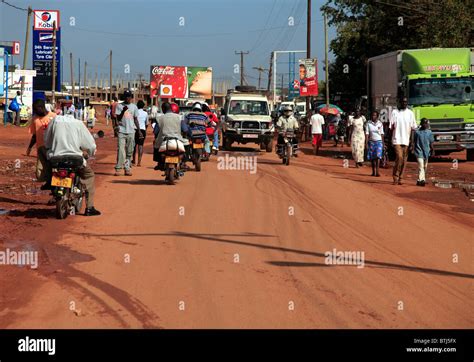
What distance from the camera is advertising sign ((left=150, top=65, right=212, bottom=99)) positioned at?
78.6 metres

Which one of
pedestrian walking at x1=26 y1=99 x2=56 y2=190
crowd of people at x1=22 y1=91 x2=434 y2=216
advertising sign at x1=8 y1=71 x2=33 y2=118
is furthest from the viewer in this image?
advertising sign at x1=8 y1=71 x2=33 y2=118

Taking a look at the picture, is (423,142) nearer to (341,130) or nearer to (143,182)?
(143,182)

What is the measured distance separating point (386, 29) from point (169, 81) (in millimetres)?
32171

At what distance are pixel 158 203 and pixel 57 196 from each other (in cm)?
258

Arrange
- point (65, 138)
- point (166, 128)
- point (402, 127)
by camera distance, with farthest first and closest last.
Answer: point (402, 127), point (166, 128), point (65, 138)

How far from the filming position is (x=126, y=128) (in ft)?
59.6

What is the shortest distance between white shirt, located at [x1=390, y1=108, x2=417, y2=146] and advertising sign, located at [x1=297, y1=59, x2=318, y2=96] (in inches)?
1011

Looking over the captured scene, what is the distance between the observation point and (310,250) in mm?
9812

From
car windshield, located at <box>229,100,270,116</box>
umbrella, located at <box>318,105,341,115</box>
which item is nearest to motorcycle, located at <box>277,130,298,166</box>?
car windshield, located at <box>229,100,270,116</box>

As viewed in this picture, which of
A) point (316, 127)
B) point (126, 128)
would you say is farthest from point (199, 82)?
point (126, 128)

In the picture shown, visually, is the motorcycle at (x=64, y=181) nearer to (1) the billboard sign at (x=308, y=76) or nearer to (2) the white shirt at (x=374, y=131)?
(2) the white shirt at (x=374, y=131)

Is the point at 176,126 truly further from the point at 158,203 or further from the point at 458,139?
the point at 458,139

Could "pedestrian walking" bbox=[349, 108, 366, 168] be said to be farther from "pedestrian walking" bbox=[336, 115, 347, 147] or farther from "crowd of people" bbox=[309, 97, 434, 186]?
"pedestrian walking" bbox=[336, 115, 347, 147]
